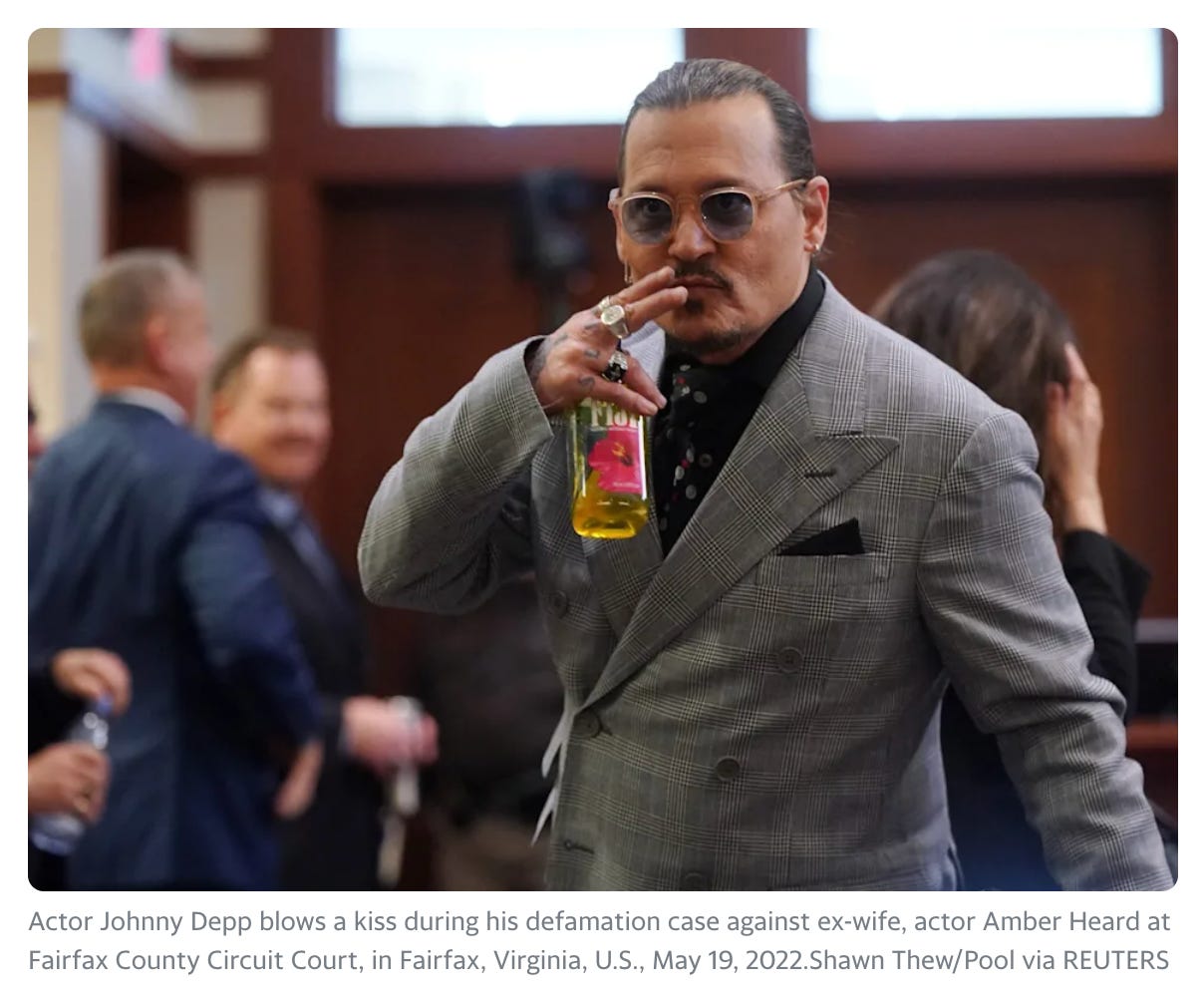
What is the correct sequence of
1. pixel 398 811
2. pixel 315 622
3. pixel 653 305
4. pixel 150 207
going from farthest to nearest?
pixel 150 207 → pixel 398 811 → pixel 315 622 → pixel 653 305

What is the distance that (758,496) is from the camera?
1.19 meters

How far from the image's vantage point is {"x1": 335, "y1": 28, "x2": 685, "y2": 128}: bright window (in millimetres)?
1557

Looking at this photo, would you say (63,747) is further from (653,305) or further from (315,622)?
(653,305)

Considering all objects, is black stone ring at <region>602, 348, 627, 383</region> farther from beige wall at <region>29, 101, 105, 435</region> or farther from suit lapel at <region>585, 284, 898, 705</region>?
beige wall at <region>29, 101, 105, 435</region>

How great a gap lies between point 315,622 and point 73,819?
0.78m

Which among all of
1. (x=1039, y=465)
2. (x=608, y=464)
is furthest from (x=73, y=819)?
(x=1039, y=465)

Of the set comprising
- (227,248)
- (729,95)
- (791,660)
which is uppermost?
(227,248)

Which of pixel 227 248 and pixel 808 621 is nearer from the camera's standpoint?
pixel 808 621

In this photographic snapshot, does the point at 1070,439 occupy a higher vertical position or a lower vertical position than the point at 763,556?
higher

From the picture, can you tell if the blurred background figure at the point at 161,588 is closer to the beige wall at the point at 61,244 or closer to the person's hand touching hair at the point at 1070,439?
the beige wall at the point at 61,244

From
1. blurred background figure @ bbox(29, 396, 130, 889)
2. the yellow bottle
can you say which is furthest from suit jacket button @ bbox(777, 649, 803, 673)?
blurred background figure @ bbox(29, 396, 130, 889)

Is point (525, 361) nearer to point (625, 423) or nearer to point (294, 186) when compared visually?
point (625, 423)

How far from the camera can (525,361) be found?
115 cm

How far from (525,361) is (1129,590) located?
0.60 m
